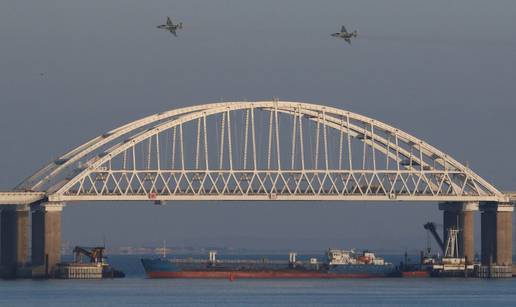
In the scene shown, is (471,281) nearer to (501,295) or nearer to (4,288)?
(501,295)

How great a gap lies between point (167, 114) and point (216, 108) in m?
5.29

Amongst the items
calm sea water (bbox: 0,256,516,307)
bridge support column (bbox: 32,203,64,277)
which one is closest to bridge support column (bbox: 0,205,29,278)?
bridge support column (bbox: 32,203,64,277)

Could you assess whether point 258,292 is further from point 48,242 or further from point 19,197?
point 19,197

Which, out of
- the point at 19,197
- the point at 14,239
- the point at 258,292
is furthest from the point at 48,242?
the point at 258,292

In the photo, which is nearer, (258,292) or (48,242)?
(258,292)

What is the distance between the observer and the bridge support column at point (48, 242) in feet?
620

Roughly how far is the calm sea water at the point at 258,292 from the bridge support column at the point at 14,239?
5755 mm

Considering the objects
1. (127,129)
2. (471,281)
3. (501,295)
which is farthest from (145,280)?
(501,295)

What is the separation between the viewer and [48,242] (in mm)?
189250

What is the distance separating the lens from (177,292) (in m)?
168

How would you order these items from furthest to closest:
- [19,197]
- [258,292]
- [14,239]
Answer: [14,239] < [19,197] < [258,292]

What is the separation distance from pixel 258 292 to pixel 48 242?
28582 mm

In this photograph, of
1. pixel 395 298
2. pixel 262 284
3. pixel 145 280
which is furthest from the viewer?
pixel 145 280

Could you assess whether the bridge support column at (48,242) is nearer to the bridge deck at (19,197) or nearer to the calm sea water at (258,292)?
the bridge deck at (19,197)
